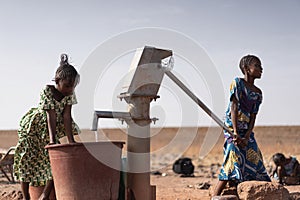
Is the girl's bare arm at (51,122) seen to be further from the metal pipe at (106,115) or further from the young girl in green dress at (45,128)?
the metal pipe at (106,115)

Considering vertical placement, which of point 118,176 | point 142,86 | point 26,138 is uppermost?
point 142,86

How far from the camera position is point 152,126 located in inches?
196

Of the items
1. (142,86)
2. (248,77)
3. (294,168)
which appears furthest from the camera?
(294,168)

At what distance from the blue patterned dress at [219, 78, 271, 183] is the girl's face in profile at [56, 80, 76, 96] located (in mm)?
1693

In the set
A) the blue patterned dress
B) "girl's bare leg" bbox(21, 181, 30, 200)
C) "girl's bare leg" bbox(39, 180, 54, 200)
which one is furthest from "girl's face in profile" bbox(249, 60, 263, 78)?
"girl's bare leg" bbox(21, 181, 30, 200)

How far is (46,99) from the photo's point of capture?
15.0 feet

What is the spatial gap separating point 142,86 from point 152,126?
17.5 inches

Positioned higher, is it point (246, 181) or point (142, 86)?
point (142, 86)

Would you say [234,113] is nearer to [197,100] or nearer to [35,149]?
[197,100]

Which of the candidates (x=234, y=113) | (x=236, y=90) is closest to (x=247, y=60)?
(x=236, y=90)

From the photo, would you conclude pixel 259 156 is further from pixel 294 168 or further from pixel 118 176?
pixel 294 168

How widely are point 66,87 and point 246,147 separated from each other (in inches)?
79.5

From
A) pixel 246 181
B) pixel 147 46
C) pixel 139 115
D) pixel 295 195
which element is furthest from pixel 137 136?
pixel 295 195

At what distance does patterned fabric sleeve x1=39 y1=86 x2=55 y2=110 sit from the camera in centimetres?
457
